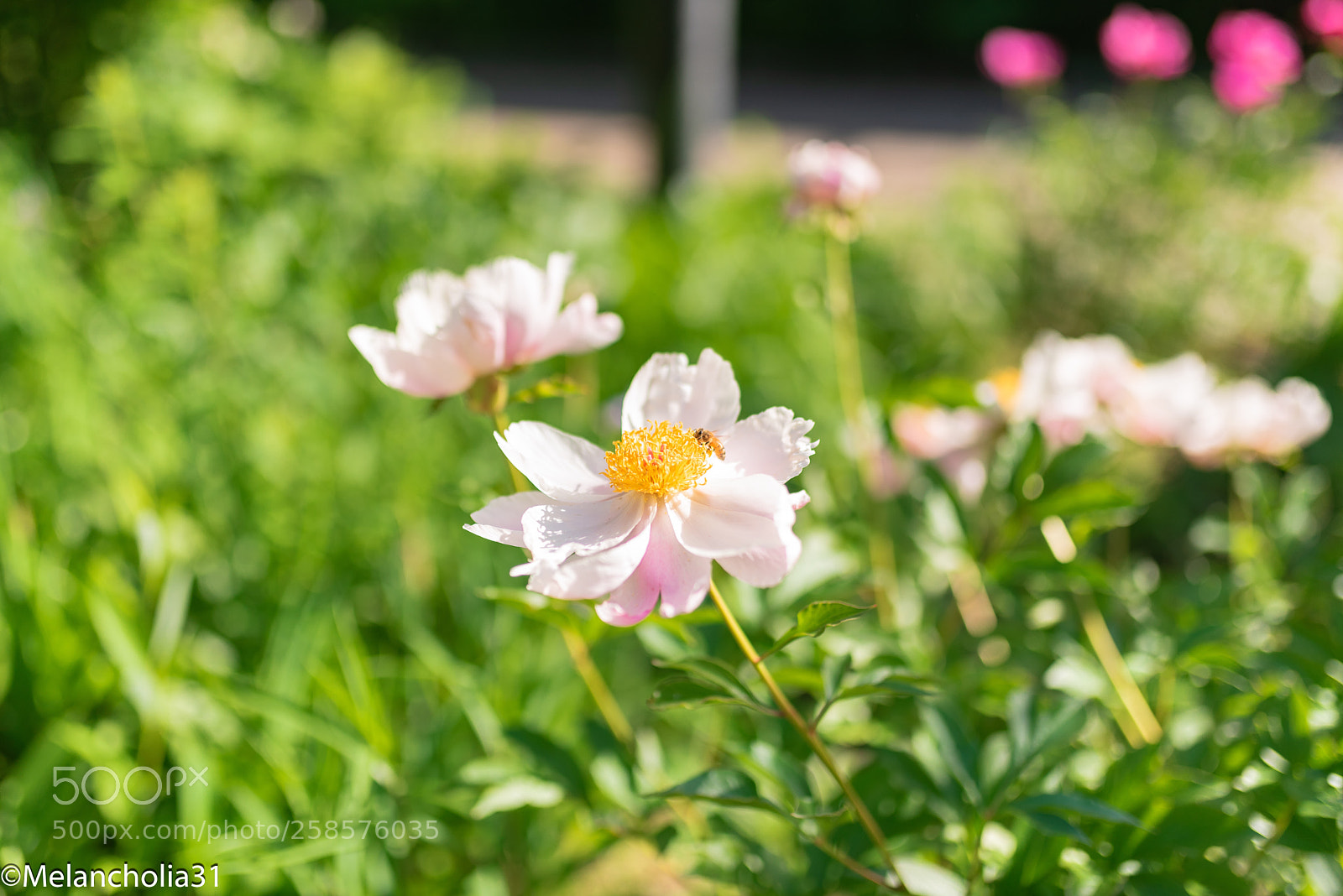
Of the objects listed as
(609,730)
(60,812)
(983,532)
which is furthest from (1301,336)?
(60,812)

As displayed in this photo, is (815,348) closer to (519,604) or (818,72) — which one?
(519,604)

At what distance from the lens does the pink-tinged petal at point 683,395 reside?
0.61 meters

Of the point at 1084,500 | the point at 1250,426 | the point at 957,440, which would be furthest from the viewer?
the point at 957,440

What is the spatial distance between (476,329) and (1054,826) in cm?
47

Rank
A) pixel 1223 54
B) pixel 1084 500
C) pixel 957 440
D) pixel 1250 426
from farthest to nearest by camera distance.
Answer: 1. pixel 1223 54
2. pixel 957 440
3. pixel 1250 426
4. pixel 1084 500

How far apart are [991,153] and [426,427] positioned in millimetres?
2594

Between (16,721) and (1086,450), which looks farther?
(16,721)

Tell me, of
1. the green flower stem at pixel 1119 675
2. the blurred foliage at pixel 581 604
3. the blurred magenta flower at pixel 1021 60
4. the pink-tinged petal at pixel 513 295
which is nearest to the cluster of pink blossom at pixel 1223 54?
the blurred magenta flower at pixel 1021 60

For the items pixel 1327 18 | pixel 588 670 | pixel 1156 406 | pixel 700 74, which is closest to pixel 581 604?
pixel 588 670

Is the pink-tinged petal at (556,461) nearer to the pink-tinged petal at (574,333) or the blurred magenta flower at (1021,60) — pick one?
the pink-tinged petal at (574,333)

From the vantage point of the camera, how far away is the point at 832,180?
105 centimetres

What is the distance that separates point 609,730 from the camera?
2.81 ft

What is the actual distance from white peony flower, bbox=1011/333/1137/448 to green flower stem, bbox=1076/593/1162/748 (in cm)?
16

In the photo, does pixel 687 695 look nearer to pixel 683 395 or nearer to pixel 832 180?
pixel 683 395
